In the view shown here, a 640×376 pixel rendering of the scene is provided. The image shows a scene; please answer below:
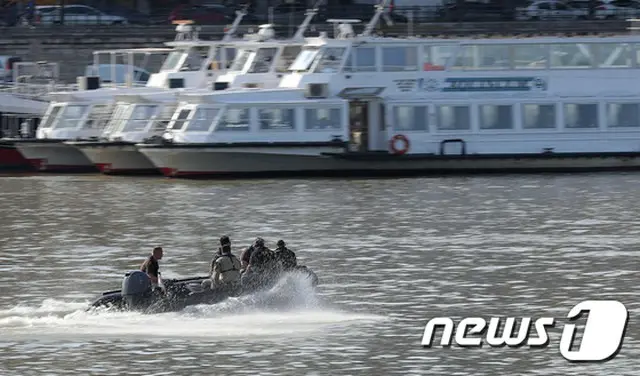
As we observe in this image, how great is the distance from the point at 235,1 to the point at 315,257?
155ft

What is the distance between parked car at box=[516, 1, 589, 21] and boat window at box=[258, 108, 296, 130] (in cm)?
2458

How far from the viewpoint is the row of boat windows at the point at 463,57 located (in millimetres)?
49281

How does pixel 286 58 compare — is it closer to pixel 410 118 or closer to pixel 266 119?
pixel 266 119

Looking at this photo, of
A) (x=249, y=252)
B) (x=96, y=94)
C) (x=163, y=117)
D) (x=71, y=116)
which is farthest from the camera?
(x=96, y=94)

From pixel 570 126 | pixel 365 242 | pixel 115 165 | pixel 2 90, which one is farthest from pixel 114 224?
pixel 2 90

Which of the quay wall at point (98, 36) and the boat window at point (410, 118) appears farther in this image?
the quay wall at point (98, 36)

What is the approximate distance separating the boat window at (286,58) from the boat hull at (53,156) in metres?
6.38

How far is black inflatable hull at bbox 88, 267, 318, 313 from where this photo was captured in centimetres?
2456

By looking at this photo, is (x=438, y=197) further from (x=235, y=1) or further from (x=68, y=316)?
(x=235, y=1)

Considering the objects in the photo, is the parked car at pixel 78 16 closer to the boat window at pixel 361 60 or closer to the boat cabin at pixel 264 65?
the boat cabin at pixel 264 65

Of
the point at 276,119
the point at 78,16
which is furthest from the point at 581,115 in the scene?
the point at 78,16

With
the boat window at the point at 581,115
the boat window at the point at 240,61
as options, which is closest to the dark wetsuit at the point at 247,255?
the boat window at the point at 581,115

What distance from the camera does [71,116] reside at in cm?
5234

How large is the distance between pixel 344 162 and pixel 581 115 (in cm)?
658
